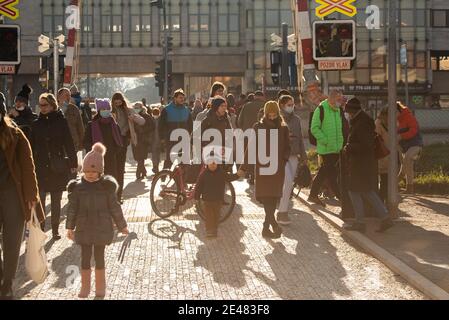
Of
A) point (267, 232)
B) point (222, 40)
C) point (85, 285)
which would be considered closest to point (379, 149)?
point (267, 232)

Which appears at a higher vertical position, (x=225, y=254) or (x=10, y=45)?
(x=10, y=45)

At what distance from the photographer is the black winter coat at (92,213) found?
7.05 meters

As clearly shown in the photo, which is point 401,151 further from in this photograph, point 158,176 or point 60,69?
point 60,69

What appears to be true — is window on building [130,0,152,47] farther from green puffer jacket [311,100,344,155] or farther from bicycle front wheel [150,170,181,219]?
bicycle front wheel [150,170,181,219]

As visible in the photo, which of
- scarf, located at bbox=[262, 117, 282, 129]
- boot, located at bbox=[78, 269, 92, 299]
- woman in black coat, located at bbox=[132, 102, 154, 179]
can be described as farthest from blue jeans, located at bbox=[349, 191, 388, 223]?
woman in black coat, located at bbox=[132, 102, 154, 179]

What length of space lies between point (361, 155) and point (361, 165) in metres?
0.13

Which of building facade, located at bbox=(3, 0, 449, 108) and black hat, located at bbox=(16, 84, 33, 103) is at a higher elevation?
building facade, located at bbox=(3, 0, 449, 108)

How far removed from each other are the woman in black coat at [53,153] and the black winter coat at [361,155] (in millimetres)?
3320

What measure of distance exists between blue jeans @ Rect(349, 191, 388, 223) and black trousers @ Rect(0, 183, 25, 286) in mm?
5016

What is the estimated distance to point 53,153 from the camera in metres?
10.5

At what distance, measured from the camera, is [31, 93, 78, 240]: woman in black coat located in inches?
410

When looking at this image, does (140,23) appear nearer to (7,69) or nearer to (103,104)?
(7,69)
